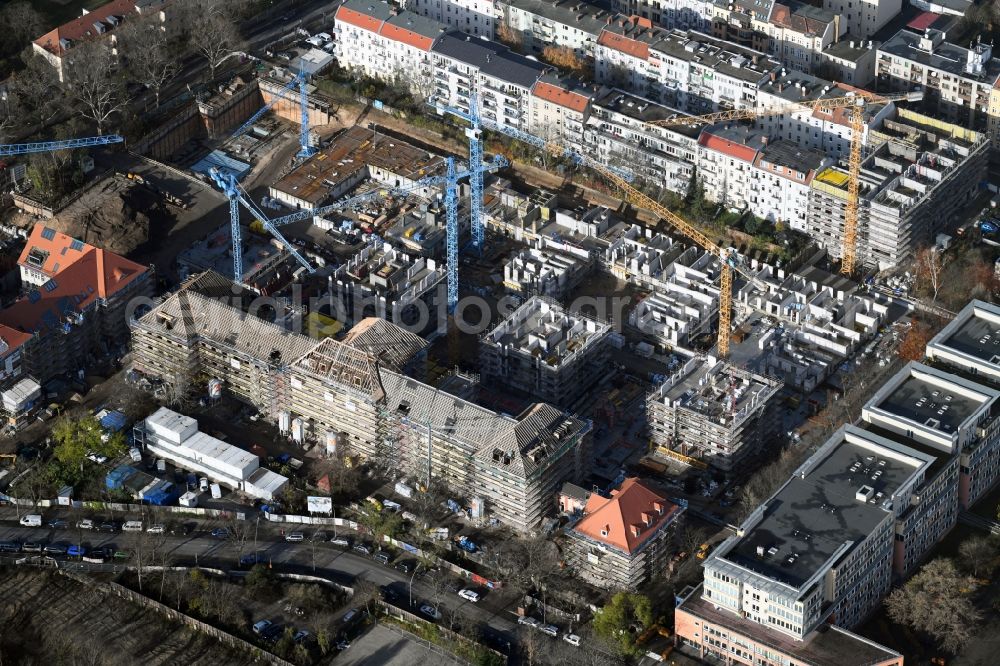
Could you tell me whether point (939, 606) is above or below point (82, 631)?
above

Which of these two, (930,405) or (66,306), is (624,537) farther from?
(66,306)

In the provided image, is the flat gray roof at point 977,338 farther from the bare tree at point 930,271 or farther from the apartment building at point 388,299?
the apartment building at point 388,299

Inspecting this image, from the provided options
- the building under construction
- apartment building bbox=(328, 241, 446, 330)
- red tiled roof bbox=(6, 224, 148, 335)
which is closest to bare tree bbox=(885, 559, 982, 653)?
the building under construction

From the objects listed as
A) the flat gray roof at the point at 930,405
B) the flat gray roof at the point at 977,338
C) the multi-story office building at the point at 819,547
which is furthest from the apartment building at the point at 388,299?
the flat gray roof at the point at 977,338

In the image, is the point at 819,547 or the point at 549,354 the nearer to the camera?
the point at 819,547

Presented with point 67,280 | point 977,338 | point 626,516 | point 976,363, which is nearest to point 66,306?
point 67,280

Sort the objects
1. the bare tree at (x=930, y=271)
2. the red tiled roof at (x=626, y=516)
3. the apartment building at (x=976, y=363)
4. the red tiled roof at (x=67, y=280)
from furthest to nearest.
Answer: the bare tree at (x=930, y=271) → the red tiled roof at (x=67, y=280) → the apartment building at (x=976, y=363) → the red tiled roof at (x=626, y=516)
